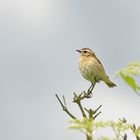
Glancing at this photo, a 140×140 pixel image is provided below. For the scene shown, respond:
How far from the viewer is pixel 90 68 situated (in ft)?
60.1

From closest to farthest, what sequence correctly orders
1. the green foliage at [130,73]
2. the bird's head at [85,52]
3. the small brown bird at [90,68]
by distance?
1. the green foliage at [130,73]
2. the small brown bird at [90,68]
3. the bird's head at [85,52]

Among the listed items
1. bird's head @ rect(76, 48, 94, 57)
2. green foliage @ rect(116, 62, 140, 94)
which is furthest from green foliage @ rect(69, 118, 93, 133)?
bird's head @ rect(76, 48, 94, 57)

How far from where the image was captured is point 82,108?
5551 millimetres

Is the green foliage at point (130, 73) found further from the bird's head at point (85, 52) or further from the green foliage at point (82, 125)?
the bird's head at point (85, 52)

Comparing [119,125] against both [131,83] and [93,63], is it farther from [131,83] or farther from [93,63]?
[93,63]

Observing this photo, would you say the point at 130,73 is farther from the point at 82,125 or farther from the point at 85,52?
the point at 85,52

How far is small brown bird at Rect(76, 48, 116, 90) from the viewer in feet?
58.7

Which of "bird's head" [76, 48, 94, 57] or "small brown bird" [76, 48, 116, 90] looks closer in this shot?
"small brown bird" [76, 48, 116, 90]

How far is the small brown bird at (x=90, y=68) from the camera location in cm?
1789

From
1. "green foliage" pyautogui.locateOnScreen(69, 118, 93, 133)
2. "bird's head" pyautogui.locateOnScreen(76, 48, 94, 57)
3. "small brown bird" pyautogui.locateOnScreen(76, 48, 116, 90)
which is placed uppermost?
"bird's head" pyautogui.locateOnScreen(76, 48, 94, 57)

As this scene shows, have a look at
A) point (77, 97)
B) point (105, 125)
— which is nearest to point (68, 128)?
point (105, 125)

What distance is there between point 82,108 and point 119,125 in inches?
60.6

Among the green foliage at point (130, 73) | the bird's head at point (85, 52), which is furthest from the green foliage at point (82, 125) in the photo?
the bird's head at point (85, 52)

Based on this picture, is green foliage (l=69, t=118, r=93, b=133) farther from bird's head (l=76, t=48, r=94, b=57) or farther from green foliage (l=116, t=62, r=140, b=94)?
bird's head (l=76, t=48, r=94, b=57)
